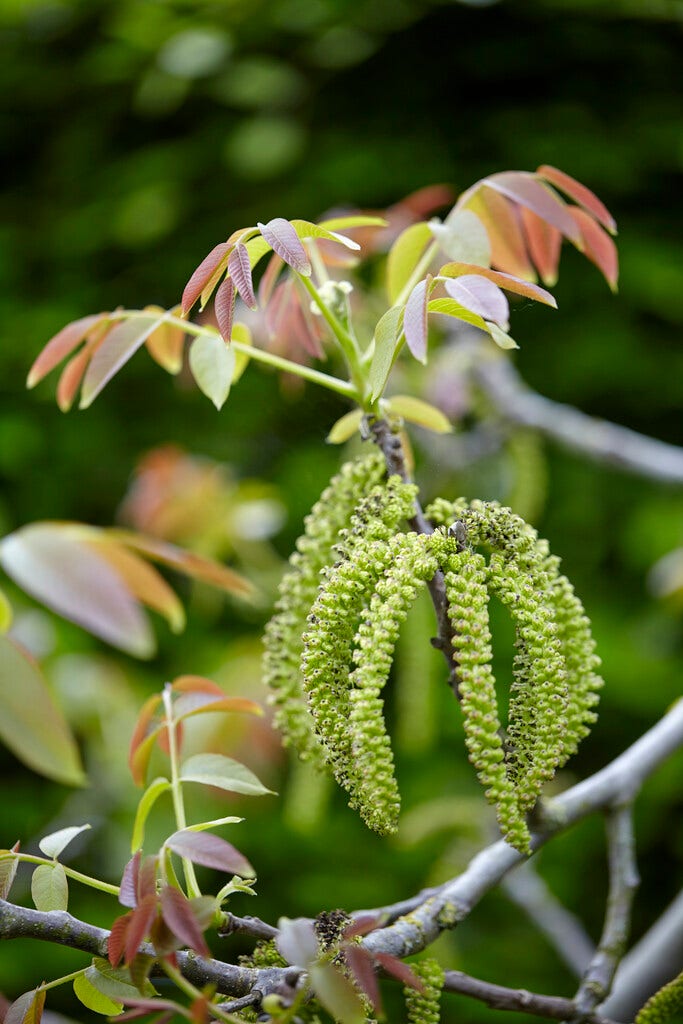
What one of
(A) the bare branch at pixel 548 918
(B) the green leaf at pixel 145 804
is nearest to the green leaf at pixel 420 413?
(B) the green leaf at pixel 145 804

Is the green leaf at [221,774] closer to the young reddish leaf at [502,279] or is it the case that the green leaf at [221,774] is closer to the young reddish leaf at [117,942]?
the young reddish leaf at [117,942]

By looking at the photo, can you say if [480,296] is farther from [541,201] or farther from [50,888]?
[50,888]

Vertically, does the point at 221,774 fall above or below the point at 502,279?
below

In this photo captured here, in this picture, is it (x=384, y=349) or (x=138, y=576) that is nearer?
(x=384, y=349)

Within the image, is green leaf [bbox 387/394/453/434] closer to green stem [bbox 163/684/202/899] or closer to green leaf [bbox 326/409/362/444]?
green leaf [bbox 326/409/362/444]

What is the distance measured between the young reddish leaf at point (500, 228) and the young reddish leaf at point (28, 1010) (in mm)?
Result: 463

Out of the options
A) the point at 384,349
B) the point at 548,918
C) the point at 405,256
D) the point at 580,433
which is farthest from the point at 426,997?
the point at 580,433

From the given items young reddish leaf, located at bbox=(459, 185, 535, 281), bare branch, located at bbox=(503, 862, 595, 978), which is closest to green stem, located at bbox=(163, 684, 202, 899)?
young reddish leaf, located at bbox=(459, 185, 535, 281)

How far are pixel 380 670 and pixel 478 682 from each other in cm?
4

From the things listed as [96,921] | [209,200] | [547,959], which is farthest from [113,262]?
[547,959]

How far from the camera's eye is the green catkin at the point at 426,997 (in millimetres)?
391

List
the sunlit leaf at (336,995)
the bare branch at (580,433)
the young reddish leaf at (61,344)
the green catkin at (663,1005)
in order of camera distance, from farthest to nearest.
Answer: the bare branch at (580,433) < the young reddish leaf at (61,344) < the green catkin at (663,1005) < the sunlit leaf at (336,995)

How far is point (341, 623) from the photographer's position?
370mm

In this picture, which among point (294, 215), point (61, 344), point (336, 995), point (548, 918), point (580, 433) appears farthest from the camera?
point (294, 215)
